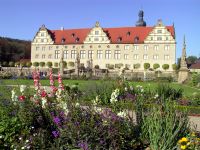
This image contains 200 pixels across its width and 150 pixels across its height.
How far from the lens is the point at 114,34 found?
57719mm

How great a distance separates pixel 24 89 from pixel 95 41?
5125 centimetres

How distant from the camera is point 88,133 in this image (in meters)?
4.79

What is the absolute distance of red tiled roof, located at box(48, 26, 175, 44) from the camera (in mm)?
55656

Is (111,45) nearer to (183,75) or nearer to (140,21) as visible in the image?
(140,21)

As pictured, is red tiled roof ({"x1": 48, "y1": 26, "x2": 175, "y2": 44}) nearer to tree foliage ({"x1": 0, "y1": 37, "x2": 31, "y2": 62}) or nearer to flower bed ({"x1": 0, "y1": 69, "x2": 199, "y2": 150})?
tree foliage ({"x1": 0, "y1": 37, "x2": 31, "y2": 62})

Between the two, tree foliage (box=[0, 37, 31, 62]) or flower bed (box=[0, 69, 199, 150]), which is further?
tree foliage (box=[0, 37, 31, 62])

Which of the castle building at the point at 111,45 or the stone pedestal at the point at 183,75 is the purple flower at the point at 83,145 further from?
the castle building at the point at 111,45

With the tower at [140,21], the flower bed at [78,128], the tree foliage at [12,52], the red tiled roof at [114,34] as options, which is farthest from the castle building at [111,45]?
the flower bed at [78,128]

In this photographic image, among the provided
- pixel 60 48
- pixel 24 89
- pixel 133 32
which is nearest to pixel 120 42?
pixel 133 32

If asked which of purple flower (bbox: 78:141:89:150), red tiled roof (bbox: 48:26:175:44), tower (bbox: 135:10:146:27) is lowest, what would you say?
purple flower (bbox: 78:141:89:150)

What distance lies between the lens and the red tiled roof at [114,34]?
183 ft

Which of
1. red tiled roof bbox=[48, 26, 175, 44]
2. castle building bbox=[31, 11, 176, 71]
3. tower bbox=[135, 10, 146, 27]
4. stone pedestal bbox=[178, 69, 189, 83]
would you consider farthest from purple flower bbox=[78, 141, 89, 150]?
tower bbox=[135, 10, 146, 27]

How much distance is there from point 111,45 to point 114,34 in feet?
7.29

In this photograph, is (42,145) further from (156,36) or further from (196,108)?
(156,36)
